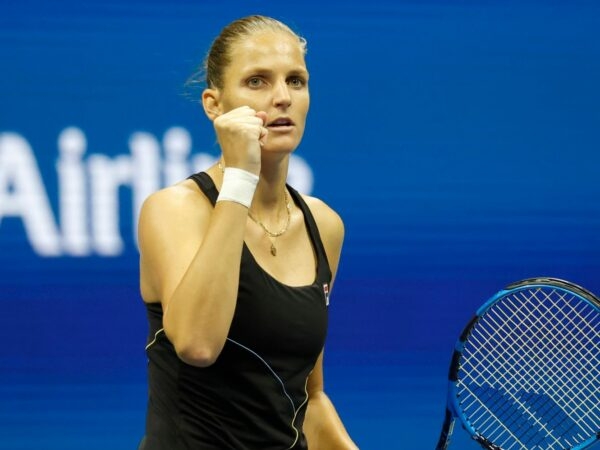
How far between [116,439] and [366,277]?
0.89 metres

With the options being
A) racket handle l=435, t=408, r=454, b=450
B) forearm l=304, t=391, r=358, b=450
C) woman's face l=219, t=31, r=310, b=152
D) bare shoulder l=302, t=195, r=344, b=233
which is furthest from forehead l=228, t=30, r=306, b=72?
racket handle l=435, t=408, r=454, b=450

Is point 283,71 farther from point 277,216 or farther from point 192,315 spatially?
point 192,315

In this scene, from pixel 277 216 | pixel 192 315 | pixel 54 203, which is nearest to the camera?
pixel 192 315

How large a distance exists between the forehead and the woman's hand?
133mm

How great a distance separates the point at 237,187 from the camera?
1609 mm

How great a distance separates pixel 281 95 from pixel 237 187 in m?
0.22

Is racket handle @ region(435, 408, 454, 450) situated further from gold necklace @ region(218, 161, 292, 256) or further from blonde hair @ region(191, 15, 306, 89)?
blonde hair @ region(191, 15, 306, 89)

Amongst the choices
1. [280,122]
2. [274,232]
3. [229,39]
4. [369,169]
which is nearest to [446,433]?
[274,232]

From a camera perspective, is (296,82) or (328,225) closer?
(296,82)

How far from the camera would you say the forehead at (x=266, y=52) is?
1.78m

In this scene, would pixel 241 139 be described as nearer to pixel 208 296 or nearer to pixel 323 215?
pixel 208 296

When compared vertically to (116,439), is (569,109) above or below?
above

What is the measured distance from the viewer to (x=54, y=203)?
123 inches

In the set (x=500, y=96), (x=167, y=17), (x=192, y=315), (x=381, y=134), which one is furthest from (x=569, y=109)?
(x=192, y=315)
